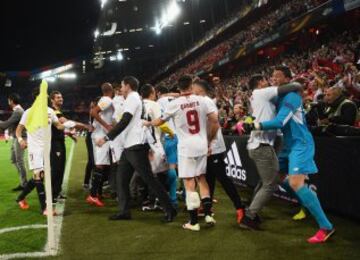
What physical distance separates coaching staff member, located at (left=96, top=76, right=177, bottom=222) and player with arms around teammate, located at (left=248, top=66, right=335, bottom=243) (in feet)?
6.30

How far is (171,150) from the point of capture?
280 inches

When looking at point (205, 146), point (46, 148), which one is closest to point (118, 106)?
point (205, 146)

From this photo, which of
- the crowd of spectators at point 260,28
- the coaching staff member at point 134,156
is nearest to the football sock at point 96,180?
the coaching staff member at point 134,156

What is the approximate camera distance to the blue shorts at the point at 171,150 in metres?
7.09

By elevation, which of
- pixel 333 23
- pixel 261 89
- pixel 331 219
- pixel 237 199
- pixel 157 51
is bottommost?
pixel 331 219

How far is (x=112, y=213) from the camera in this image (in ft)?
22.4

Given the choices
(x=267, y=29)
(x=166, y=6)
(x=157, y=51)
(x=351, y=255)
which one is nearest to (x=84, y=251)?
(x=351, y=255)

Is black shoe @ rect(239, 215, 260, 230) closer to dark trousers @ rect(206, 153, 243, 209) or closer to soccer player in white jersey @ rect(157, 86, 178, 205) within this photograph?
dark trousers @ rect(206, 153, 243, 209)

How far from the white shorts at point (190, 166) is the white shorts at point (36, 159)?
2473 millimetres

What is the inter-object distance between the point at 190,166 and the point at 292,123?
4.63 ft

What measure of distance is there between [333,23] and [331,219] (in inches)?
698

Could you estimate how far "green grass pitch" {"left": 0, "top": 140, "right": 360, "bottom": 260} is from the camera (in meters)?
4.49

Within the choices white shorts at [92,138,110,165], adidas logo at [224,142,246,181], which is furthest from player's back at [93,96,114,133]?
A: adidas logo at [224,142,246,181]

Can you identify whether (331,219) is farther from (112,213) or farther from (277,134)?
(112,213)
